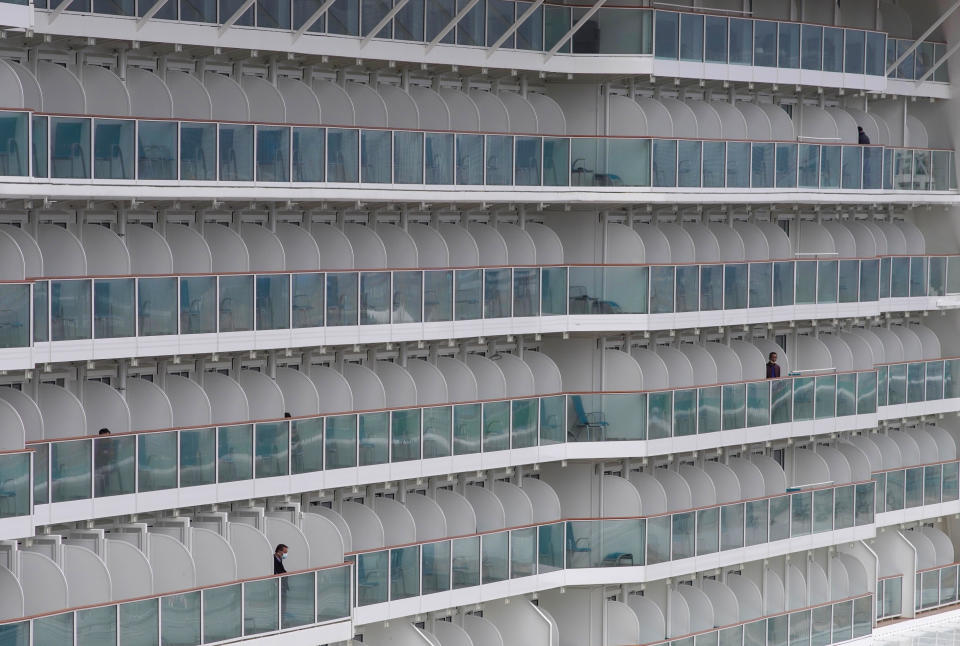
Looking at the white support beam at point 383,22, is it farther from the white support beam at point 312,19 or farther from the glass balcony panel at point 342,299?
the glass balcony panel at point 342,299

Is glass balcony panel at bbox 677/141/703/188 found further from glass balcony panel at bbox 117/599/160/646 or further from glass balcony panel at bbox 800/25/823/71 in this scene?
glass balcony panel at bbox 117/599/160/646

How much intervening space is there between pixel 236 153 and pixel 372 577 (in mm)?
6927

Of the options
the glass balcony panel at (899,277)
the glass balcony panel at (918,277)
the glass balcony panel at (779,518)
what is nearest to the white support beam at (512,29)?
the glass balcony panel at (779,518)

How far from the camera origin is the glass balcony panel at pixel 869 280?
38.2 metres

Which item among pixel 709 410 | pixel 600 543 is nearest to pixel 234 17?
pixel 600 543

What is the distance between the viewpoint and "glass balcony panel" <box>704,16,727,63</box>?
34531 mm

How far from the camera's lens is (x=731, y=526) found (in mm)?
35594

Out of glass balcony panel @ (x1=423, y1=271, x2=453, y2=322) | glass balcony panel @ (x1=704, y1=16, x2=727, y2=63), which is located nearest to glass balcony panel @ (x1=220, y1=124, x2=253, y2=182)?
glass balcony panel @ (x1=423, y1=271, x2=453, y2=322)

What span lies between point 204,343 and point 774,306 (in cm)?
1280

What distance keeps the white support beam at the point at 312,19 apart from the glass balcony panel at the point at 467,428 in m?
6.54

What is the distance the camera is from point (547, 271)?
32969 mm

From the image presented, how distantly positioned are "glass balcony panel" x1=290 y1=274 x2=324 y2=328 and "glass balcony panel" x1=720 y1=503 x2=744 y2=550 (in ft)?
31.6

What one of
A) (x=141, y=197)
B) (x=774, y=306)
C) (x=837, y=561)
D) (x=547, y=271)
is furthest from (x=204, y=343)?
(x=837, y=561)

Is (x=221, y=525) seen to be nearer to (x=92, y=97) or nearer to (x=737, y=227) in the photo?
(x=92, y=97)
